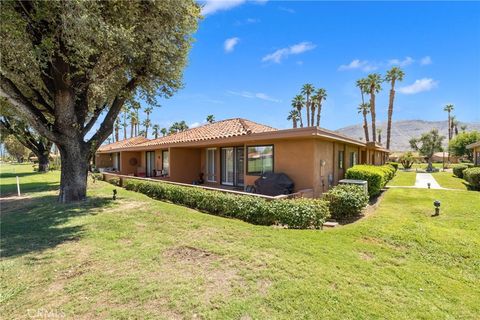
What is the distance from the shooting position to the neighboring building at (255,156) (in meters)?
10.6

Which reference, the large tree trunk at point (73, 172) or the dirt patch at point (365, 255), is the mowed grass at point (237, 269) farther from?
the large tree trunk at point (73, 172)

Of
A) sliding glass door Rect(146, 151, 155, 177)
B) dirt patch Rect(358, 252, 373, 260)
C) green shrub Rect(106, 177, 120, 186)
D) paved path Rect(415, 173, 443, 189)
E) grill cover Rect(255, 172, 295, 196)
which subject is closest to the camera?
dirt patch Rect(358, 252, 373, 260)

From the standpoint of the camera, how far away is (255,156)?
42.0 feet

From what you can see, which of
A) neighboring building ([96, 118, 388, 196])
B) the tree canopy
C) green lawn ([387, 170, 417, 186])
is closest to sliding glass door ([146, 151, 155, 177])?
neighboring building ([96, 118, 388, 196])

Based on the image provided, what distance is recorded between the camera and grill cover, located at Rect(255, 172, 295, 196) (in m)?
10.5

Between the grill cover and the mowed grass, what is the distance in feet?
10.3

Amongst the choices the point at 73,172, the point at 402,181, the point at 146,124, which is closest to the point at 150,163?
the point at 73,172

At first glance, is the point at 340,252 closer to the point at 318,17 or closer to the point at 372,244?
the point at 372,244

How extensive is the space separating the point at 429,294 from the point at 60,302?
5.59 m

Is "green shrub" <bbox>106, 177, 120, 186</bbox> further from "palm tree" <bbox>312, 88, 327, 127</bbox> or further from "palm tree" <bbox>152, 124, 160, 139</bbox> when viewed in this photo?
"palm tree" <bbox>152, 124, 160, 139</bbox>

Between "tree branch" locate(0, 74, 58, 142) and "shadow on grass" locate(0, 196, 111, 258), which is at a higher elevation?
"tree branch" locate(0, 74, 58, 142)

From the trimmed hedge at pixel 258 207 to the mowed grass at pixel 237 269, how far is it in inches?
18.5

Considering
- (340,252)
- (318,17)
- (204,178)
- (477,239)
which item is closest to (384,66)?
(318,17)

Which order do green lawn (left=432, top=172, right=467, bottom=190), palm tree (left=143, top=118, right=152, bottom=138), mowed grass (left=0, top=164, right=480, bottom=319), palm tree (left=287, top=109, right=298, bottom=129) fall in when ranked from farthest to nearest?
palm tree (left=143, top=118, right=152, bottom=138) < palm tree (left=287, top=109, right=298, bottom=129) < green lawn (left=432, top=172, right=467, bottom=190) < mowed grass (left=0, top=164, right=480, bottom=319)
